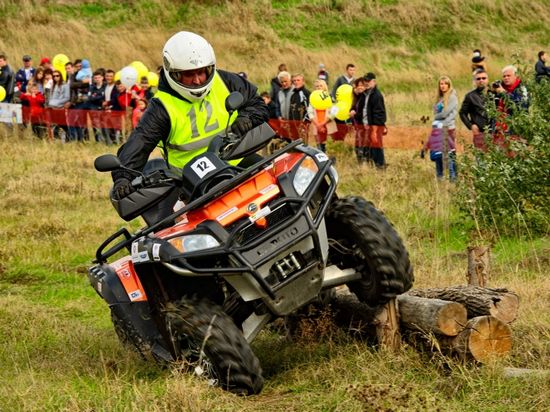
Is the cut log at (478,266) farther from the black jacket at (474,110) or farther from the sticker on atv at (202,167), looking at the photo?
the black jacket at (474,110)

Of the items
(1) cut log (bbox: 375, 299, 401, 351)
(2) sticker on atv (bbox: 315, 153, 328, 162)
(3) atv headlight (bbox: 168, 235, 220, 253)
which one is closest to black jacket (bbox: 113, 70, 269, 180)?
→ (2) sticker on atv (bbox: 315, 153, 328, 162)

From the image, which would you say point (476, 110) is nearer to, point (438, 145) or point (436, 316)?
point (438, 145)

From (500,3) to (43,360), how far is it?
3641 centimetres

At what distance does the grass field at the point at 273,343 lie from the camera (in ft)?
21.6

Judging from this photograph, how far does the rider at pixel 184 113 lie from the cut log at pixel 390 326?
63.5 inches

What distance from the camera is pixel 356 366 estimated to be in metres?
7.43

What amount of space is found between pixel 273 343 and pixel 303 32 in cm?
3222

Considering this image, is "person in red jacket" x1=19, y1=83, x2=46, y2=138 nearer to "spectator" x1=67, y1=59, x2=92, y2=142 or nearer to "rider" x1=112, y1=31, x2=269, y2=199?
"spectator" x1=67, y1=59, x2=92, y2=142

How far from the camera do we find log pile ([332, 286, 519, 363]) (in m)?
7.16

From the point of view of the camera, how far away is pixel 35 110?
24.6 metres

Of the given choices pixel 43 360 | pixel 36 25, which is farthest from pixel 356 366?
pixel 36 25

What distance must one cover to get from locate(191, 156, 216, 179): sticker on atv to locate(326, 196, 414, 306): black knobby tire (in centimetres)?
87

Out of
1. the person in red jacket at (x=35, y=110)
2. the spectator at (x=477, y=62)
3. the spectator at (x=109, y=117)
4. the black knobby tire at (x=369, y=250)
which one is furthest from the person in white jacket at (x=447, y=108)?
the person in red jacket at (x=35, y=110)

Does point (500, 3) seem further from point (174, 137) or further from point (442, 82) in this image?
point (174, 137)
